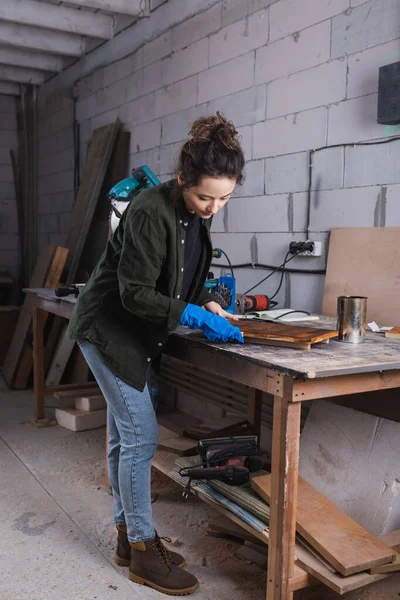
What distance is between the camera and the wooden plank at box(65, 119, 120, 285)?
14.5 ft

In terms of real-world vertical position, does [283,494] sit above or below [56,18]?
below

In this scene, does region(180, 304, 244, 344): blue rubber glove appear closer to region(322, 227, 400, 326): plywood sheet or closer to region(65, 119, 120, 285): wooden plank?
region(322, 227, 400, 326): plywood sheet

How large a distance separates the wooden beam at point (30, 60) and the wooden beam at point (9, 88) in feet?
2.38

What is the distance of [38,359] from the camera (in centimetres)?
348

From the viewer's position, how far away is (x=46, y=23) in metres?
4.24

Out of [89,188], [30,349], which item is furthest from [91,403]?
[89,188]

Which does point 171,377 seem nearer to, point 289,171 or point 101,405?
point 101,405

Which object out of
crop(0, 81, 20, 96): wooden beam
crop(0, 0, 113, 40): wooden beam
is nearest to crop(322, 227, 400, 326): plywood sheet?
crop(0, 0, 113, 40): wooden beam

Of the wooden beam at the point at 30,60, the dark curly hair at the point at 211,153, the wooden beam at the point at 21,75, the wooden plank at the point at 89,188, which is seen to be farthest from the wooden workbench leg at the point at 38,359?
the wooden beam at the point at 21,75

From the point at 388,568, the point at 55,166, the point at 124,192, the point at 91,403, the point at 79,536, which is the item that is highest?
the point at 55,166

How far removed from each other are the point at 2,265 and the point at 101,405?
335cm

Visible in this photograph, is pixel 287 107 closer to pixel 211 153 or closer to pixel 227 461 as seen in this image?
pixel 211 153

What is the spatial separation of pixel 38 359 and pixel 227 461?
1.70 m

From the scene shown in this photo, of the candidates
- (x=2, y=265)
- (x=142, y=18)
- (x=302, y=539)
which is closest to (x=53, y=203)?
(x=2, y=265)
